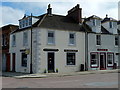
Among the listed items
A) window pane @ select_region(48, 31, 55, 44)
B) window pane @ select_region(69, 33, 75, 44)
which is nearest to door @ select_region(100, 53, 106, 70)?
window pane @ select_region(69, 33, 75, 44)

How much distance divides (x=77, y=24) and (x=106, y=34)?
505cm

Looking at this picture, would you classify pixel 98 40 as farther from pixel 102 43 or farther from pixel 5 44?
pixel 5 44

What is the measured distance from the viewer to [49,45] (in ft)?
86.6

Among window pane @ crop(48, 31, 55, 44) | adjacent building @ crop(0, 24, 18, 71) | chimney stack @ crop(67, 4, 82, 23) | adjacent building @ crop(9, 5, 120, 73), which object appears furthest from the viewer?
adjacent building @ crop(0, 24, 18, 71)

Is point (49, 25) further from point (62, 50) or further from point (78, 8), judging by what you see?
point (78, 8)

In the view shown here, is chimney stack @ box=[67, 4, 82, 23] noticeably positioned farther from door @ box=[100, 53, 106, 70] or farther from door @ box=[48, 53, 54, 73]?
door @ box=[48, 53, 54, 73]

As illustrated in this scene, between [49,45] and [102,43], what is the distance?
9.25 m

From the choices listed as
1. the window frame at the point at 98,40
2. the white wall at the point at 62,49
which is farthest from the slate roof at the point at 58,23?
the window frame at the point at 98,40

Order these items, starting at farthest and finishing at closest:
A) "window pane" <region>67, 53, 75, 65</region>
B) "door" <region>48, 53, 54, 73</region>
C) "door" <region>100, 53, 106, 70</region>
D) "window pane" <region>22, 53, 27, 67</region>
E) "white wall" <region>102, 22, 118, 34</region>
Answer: "white wall" <region>102, 22, 118, 34</region> < "door" <region>100, 53, 106, 70</region> < "window pane" <region>67, 53, 75, 65</region> < "window pane" <region>22, 53, 27, 67</region> < "door" <region>48, 53, 54, 73</region>

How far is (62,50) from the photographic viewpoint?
1078 inches

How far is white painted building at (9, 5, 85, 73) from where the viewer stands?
25845mm

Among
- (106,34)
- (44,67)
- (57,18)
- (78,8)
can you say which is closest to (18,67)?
(44,67)

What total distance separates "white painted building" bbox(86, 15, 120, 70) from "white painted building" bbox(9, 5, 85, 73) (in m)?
1.66

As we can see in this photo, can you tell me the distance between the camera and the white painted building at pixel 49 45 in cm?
2585
